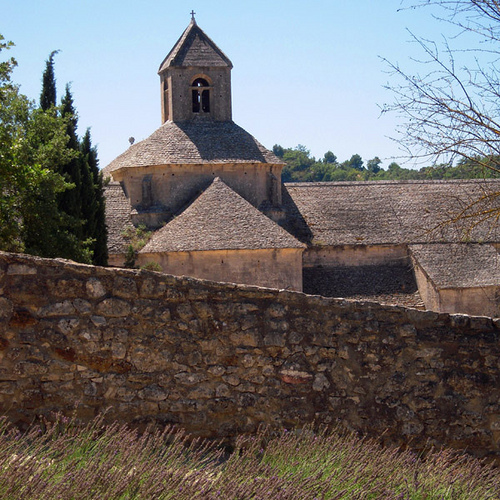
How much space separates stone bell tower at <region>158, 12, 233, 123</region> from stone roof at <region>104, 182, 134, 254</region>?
3.85 metres

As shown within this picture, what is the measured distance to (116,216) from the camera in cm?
2719

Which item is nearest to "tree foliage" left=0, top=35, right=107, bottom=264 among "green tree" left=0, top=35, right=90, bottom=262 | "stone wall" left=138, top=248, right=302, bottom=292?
"green tree" left=0, top=35, right=90, bottom=262

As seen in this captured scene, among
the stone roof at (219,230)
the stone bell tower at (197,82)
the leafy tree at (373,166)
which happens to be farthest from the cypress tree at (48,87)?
the leafy tree at (373,166)

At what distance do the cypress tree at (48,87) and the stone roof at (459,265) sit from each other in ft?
43.2

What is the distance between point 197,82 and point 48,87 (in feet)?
32.4

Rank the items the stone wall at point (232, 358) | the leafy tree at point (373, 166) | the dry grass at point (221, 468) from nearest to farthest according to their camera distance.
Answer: the dry grass at point (221, 468) < the stone wall at point (232, 358) < the leafy tree at point (373, 166)

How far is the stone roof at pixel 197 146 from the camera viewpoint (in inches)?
1096

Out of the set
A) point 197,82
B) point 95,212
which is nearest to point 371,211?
point 197,82

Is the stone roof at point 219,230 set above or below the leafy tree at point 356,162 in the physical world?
below

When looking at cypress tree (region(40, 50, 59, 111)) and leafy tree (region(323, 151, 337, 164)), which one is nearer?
cypress tree (region(40, 50, 59, 111))

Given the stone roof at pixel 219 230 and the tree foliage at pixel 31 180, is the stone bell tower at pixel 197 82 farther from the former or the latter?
the tree foliage at pixel 31 180

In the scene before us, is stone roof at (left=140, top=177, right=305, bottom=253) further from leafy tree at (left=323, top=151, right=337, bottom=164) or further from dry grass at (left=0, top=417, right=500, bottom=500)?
leafy tree at (left=323, top=151, right=337, bottom=164)

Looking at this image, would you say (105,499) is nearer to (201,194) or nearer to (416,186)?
(201,194)

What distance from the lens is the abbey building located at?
2395cm
